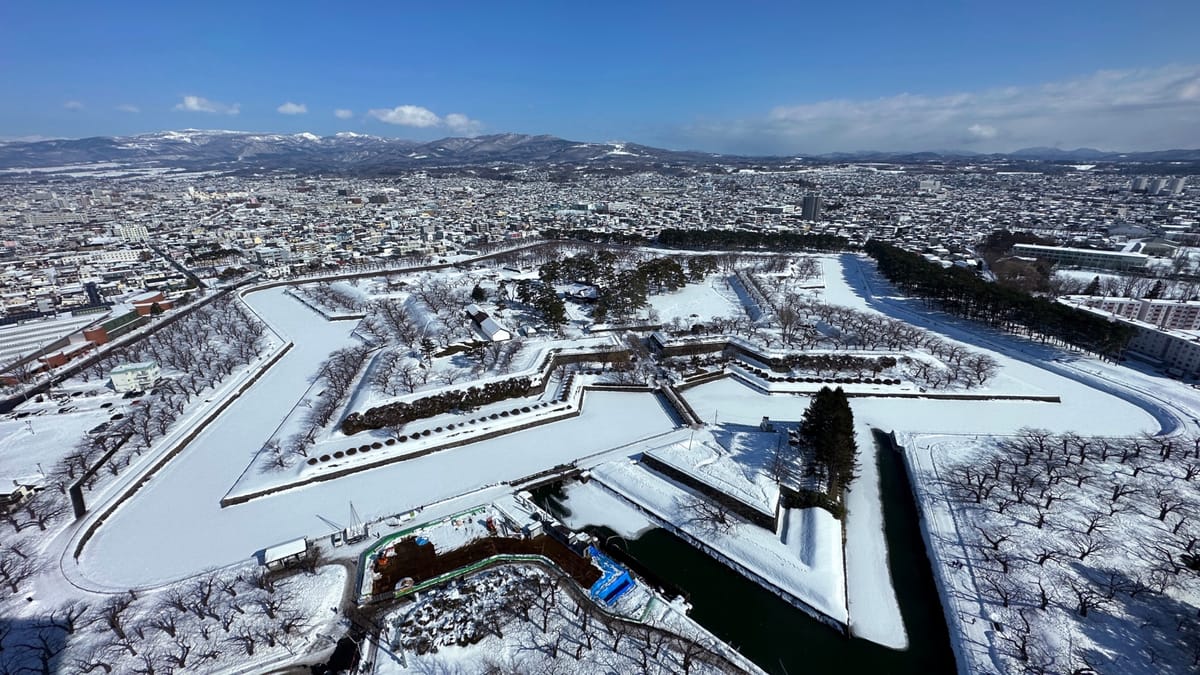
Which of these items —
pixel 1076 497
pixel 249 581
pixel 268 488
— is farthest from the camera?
pixel 268 488

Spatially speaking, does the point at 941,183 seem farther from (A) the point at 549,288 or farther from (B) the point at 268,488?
(B) the point at 268,488

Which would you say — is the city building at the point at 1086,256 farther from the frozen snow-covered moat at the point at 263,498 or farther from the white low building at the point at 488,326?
the white low building at the point at 488,326

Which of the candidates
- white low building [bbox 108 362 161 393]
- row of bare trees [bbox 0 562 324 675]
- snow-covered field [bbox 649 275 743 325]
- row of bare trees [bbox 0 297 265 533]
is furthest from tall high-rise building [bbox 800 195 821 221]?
row of bare trees [bbox 0 562 324 675]

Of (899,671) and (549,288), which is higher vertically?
(549,288)

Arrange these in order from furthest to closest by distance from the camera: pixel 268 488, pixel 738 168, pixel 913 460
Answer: pixel 738 168 → pixel 913 460 → pixel 268 488

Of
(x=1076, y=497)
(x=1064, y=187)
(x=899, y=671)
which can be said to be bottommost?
(x=899, y=671)

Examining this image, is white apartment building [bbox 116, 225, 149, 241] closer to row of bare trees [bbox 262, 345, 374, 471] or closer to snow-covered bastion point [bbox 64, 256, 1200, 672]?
snow-covered bastion point [bbox 64, 256, 1200, 672]

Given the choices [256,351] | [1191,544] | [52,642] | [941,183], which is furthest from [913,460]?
[941,183]

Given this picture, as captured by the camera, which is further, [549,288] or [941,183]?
[941,183]
